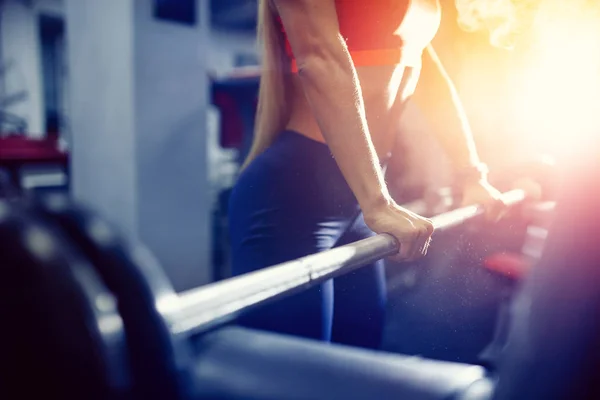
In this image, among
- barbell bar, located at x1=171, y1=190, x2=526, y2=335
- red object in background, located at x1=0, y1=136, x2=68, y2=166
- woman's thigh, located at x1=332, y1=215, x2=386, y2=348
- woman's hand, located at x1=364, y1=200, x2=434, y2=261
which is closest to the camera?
barbell bar, located at x1=171, y1=190, x2=526, y2=335

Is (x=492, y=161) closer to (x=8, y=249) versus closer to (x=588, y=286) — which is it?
(x=588, y=286)

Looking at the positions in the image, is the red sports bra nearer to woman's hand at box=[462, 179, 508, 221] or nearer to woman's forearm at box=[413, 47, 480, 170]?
woman's forearm at box=[413, 47, 480, 170]

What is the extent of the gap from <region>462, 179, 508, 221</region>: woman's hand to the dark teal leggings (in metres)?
0.32

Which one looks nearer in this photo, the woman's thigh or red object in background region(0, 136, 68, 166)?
the woman's thigh

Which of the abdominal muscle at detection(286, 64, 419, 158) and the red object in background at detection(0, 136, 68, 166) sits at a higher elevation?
the abdominal muscle at detection(286, 64, 419, 158)

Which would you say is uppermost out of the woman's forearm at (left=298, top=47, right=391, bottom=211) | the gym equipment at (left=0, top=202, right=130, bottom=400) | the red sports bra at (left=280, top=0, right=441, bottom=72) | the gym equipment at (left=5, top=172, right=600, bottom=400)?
the red sports bra at (left=280, top=0, right=441, bottom=72)

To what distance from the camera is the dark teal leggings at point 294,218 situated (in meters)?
0.95

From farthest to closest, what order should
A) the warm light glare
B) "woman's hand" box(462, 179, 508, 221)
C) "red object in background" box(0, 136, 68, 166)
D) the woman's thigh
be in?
"red object in background" box(0, 136, 68, 166), "woman's hand" box(462, 179, 508, 221), the woman's thigh, the warm light glare

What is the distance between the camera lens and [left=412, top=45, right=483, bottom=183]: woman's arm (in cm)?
110

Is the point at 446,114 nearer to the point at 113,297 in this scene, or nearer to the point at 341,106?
the point at 341,106

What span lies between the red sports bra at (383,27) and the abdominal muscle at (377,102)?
0.07ft

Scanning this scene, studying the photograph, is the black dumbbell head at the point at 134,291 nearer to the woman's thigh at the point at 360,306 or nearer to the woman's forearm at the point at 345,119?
the woman's forearm at the point at 345,119

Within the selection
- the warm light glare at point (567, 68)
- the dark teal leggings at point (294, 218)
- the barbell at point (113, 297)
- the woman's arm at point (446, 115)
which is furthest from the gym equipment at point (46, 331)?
the woman's arm at point (446, 115)

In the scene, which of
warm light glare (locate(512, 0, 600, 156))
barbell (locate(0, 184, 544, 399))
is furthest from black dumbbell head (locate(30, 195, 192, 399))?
warm light glare (locate(512, 0, 600, 156))
